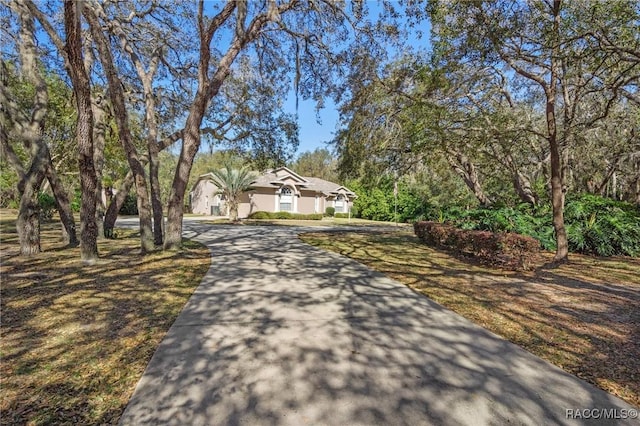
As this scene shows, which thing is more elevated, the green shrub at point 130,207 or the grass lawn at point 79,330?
the green shrub at point 130,207

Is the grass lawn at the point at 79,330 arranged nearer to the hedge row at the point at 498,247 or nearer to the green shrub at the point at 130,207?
the hedge row at the point at 498,247

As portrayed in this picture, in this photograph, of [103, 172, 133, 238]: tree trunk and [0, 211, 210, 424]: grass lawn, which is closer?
[0, 211, 210, 424]: grass lawn

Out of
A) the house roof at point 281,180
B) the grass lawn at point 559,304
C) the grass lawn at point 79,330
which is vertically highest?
the house roof at point 281,180

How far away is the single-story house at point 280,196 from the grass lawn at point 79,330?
60.7 ft

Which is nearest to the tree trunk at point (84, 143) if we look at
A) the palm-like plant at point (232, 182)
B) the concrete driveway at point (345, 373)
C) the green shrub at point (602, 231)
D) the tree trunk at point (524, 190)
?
the concrete driveway at point (345, 373)

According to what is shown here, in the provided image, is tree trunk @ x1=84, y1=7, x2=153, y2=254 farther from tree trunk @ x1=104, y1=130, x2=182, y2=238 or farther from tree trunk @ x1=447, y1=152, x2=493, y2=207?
tree trunk @ x1=447, y1=152, x2=493, y2=207

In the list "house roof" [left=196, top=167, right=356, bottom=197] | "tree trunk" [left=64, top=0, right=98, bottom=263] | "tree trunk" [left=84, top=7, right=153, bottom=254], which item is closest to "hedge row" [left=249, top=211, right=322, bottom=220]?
"house roof" [left=196, top=167, right=356, bottom=197]

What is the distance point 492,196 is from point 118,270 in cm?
2182

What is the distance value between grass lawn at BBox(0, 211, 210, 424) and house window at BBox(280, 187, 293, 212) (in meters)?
21.4

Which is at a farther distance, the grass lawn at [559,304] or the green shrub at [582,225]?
the green shrub at [582,225]

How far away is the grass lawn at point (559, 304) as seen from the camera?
10.4ft

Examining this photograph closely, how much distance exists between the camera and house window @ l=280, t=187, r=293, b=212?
94.2 feet

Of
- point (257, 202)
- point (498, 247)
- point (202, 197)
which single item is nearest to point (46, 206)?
point (257, 202)

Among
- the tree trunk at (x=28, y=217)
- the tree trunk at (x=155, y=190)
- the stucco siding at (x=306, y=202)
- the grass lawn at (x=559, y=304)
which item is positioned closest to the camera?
the grass lawn at (x=559, y=304)
